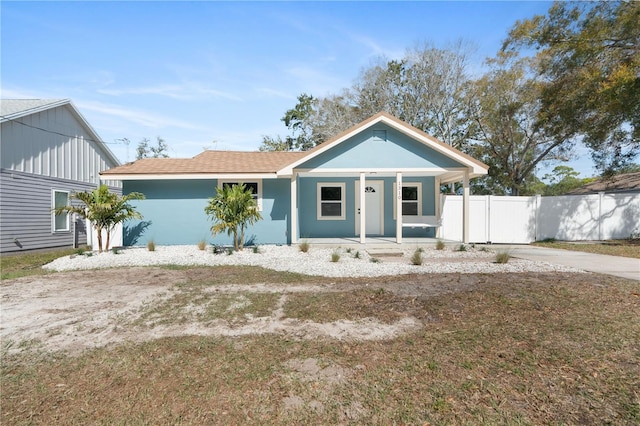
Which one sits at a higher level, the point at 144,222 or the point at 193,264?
the point at 144,222

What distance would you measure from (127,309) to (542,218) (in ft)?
51.2

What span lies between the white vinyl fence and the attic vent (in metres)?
4.33

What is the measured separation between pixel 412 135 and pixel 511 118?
1266 cm

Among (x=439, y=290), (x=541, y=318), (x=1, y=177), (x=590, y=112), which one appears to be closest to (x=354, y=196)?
(x=439, y=290)

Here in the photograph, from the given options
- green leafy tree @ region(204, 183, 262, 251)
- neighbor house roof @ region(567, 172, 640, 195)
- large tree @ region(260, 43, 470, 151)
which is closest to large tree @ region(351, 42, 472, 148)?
large tree @ region(260, 43, 470, 151)

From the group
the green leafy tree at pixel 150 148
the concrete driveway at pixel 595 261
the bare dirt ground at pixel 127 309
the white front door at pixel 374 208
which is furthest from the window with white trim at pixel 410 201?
the green leafy tree at pixel 150 148

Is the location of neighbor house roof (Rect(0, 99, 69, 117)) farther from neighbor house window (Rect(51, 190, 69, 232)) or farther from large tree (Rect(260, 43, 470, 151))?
large tree (Rect(260, 43, 470, 151))

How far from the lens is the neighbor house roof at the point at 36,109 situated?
13203 mm

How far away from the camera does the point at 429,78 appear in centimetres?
2394

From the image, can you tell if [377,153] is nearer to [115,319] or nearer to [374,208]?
[374,208]

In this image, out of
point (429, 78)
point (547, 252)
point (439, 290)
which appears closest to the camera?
point (439, 290)

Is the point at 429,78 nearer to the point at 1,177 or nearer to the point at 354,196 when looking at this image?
the point at 354,196

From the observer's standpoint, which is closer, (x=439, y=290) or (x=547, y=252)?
(x=439, y=290)

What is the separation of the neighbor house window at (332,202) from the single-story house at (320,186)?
0.14 feet
